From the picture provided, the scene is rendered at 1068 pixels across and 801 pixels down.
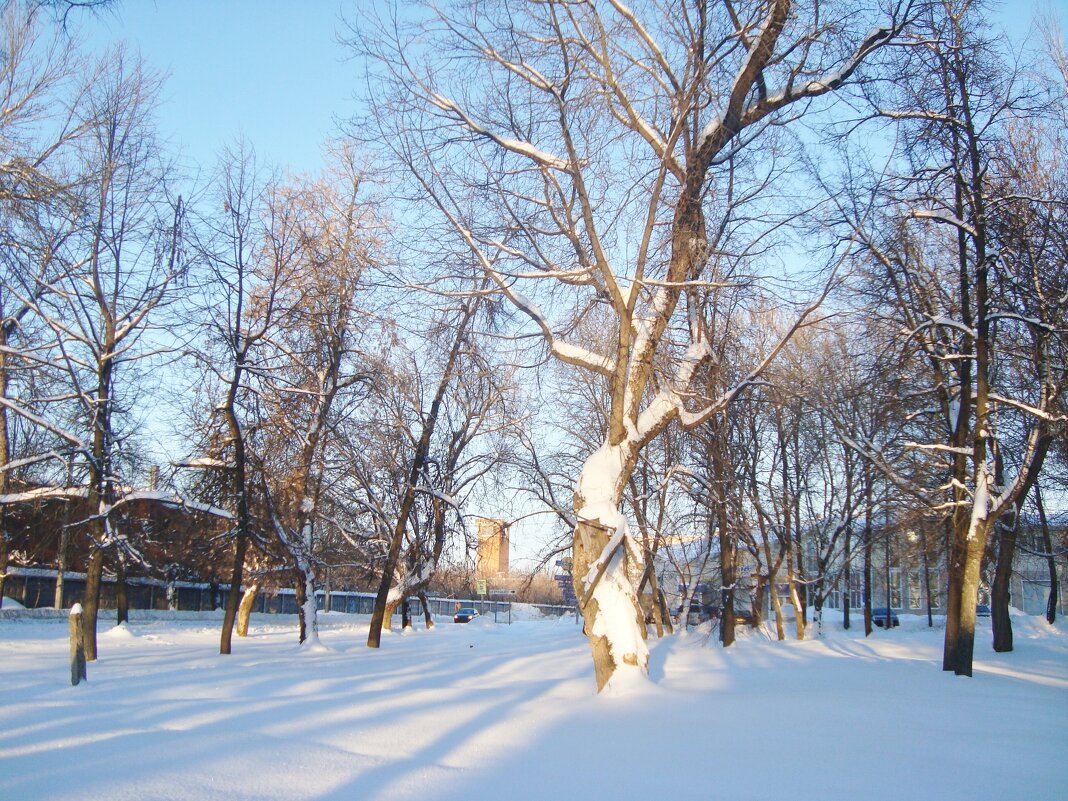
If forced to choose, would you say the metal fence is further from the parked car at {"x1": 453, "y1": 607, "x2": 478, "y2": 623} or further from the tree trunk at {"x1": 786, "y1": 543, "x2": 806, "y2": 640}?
the tree trunk at {"x1": 786, "y1": 543, "x2": 806, "y2": 640}

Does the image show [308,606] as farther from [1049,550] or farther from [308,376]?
[1049,550]

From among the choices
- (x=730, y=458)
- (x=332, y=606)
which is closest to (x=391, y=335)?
(x=730, y=458)

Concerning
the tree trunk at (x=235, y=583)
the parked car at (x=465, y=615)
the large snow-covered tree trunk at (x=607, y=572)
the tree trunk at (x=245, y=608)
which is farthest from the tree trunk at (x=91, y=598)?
the parked car at (x=465, y=615)

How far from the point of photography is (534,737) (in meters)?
6.78

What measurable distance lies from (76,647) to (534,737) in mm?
6409

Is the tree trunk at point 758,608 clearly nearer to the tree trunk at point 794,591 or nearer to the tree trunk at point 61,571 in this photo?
the tree trunk at point 794,591

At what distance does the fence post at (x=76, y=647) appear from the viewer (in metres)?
9.49

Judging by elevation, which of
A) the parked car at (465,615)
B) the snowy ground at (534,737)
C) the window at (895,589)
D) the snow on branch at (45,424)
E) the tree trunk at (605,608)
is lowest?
the parked car at (465,615)

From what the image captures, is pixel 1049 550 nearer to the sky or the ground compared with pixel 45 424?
nearer to the ground

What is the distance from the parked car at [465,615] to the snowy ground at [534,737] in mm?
45535

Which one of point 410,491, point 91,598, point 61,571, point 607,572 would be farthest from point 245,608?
point 607,572

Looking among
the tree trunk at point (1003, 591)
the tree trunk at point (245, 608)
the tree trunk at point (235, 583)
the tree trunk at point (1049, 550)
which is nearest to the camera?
the tree trunk at point (235, 583)

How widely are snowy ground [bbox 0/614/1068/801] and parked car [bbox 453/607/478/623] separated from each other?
149ft

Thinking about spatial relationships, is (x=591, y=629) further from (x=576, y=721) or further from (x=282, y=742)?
(x=282, y=742)
